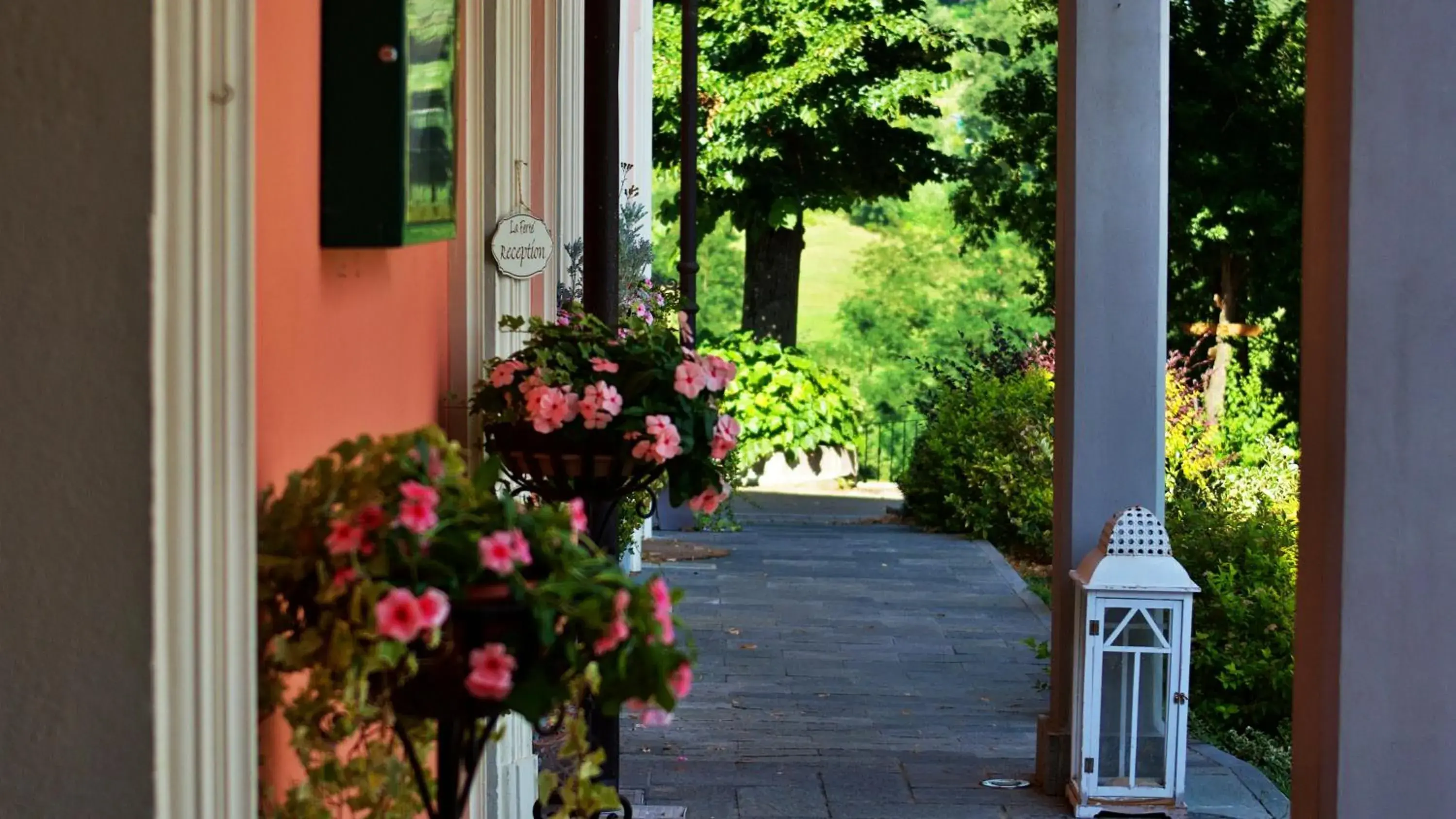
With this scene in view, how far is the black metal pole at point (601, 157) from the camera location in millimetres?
4801

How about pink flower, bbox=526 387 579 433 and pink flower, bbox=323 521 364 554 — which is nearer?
pink flower, bbox=323 521 364 554

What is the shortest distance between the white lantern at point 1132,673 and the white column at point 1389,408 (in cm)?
251

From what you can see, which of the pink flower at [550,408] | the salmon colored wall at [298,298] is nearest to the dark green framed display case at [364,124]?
the salmon colored wall at [298,298]

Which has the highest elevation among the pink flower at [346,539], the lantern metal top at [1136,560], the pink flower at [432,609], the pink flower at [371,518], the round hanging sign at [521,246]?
the round hanging sign at [521,246]

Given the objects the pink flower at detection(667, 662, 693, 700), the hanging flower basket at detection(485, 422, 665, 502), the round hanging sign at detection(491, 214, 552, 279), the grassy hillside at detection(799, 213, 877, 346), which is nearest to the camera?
the pink flower at detection(667, 662, 693, 700)

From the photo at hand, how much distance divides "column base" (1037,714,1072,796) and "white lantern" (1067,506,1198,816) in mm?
242

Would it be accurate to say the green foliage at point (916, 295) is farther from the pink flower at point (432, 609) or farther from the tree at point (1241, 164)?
the pink flower at point (432, 609)

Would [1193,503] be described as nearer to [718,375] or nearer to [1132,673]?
[1132,673]

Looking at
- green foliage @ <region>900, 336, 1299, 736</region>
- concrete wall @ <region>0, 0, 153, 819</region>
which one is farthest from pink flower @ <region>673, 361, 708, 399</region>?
green foliage @ <region>900, 336, 1299, 736</region>

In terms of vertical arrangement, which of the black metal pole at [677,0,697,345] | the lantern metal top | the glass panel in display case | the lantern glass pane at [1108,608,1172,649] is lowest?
the lantern glass pane at [1108,608,1172,649]

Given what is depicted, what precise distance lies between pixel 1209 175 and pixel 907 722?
10.5 meters

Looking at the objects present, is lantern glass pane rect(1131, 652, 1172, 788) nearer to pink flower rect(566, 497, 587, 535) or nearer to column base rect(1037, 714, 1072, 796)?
column base rect(1037, 714, 1072, 796)

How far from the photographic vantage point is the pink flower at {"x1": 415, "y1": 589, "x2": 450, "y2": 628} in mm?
1699

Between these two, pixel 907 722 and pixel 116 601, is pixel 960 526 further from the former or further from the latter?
pixel 116 601
